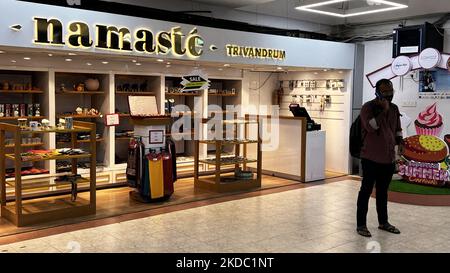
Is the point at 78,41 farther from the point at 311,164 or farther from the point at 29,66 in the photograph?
the point at 311,164

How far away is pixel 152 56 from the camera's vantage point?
21.9 feet

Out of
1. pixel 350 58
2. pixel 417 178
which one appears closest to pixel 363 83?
pixel 350 58

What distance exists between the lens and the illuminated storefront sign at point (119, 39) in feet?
18.6

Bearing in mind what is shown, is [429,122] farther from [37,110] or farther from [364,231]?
[37,110]

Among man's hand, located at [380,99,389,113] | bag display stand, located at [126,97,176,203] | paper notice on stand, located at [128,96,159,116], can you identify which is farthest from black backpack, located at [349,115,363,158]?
paper notice on stand, located at [128,96,159,116]

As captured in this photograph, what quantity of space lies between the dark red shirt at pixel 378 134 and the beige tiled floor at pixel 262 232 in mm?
925

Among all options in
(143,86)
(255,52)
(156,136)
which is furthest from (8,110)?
(255,52)

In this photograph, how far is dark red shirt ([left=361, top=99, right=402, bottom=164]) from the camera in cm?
477

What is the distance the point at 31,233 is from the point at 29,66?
105 inches

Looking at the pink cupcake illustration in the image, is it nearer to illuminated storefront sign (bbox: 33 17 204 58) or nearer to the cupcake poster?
the cupcake poster

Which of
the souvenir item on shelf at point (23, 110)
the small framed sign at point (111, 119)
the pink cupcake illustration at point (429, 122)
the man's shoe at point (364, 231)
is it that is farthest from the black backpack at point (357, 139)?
the souvenir item on shelf at point (23, 110)

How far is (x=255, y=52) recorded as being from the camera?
25.6 ft

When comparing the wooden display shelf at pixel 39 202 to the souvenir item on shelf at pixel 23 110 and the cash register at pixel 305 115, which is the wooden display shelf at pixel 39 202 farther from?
the cash register at pixel 305 115

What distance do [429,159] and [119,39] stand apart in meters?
5.35
